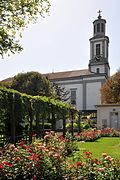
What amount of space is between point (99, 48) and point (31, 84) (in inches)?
792

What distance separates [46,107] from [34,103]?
155 centimetres

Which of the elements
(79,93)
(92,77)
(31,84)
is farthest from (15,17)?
(79,93)

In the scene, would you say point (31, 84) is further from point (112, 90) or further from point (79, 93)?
point (79, 93)

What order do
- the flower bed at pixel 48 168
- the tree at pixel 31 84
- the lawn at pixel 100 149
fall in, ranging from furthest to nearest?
1. the tree at pixel 31 84
2. the lawn at pixel 100 149
3. the flower bed at pixel 48 168

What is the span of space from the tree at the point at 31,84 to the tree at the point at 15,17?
19.4m

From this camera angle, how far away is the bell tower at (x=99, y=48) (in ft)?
133

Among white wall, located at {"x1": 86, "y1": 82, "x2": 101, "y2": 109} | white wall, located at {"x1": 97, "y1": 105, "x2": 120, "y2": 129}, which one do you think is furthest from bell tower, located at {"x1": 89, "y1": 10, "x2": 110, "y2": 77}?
white wall, located at {"x1": 97, "y1": 105, "x2": 120, "y2": 129}

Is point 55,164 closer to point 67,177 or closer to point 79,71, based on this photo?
point 67,177

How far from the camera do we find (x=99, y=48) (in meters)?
41.5

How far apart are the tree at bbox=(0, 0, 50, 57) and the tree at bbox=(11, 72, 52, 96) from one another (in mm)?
19413

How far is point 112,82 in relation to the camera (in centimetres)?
2908

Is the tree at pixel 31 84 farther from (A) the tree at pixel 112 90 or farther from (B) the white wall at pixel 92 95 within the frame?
(B) the white wall at pixel 92 95

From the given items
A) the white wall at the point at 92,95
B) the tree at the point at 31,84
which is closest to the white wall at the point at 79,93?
the white wall at the point at 92,95

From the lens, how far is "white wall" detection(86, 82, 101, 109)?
38612 millimetres
